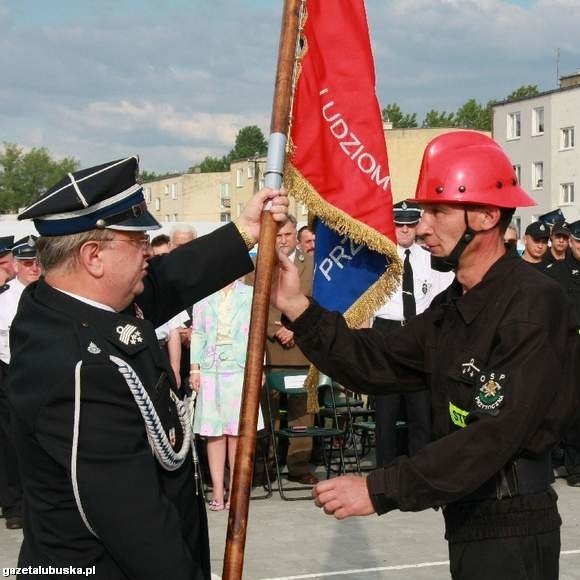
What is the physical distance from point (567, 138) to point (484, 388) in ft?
194

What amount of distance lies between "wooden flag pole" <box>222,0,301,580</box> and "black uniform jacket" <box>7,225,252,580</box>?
0.80 ft

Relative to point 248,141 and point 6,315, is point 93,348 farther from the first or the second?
point 248,141

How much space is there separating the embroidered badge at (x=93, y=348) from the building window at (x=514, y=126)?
6288 centimetres

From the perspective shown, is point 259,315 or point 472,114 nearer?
point 259,315

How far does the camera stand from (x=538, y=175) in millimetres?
62188

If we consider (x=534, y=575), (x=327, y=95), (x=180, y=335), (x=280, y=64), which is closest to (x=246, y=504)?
(x=534, y=575)

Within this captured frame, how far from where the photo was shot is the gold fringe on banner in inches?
191

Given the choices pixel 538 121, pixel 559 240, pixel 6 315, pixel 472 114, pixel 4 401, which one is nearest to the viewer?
pixel 6 315

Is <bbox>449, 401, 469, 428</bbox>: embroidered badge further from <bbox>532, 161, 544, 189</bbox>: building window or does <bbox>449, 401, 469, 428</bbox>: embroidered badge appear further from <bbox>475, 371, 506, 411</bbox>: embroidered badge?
<bbox>532, 161, 544, 189</bbox>: building window

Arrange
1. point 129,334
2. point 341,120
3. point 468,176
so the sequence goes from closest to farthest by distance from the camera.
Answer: point 129,334 → point 468,176 → point 341,120

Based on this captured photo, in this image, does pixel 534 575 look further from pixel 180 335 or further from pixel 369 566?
pixel 180 335

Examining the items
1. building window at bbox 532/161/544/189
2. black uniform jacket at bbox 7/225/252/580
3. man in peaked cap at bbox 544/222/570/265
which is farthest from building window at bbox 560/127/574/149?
black uniform jacket at bbox 7/225/252/580

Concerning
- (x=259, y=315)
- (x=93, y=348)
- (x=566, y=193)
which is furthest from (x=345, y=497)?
(x=566, y=193)

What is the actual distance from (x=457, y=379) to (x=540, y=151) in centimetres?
6010
